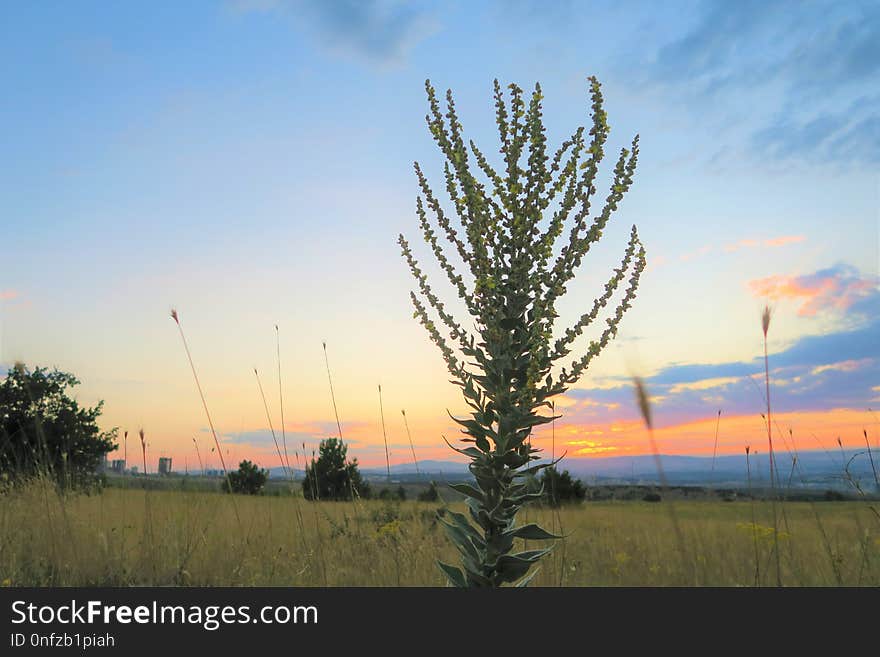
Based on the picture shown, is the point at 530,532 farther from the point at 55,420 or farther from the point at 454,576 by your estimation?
the point at 55,420

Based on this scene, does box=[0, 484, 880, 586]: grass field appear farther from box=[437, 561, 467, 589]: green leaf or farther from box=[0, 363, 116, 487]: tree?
box=[0, 363, 116, 487]: tree

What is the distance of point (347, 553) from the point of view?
11133mm

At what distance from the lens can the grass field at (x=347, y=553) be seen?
27.7 ft

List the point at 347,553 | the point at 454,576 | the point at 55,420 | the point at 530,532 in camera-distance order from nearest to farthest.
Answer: the point at 530,532
the point at 454,576
the point at 347,553
the point at 55,420

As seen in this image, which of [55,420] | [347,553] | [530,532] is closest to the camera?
[530,532]

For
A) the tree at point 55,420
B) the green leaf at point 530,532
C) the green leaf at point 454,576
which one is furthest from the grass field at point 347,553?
the tree at point 55,420

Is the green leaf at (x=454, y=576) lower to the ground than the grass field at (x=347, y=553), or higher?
higher

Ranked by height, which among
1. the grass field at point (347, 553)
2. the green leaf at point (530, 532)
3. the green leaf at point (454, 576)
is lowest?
the grass field at point (347, 553)

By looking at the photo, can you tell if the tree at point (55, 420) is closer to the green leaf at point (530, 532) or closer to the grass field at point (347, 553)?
the grass field at point (347, 553)

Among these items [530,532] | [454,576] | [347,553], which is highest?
[530,532]

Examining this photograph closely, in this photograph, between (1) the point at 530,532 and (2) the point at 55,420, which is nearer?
(1) the point at 530,532

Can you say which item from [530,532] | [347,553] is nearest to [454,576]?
[530,532]

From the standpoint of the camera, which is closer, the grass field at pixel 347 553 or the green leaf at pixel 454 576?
the green leaf at pixel 454 576

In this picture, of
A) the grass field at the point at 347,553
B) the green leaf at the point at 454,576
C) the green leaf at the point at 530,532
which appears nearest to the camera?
the green leaf at the point at 530,532
